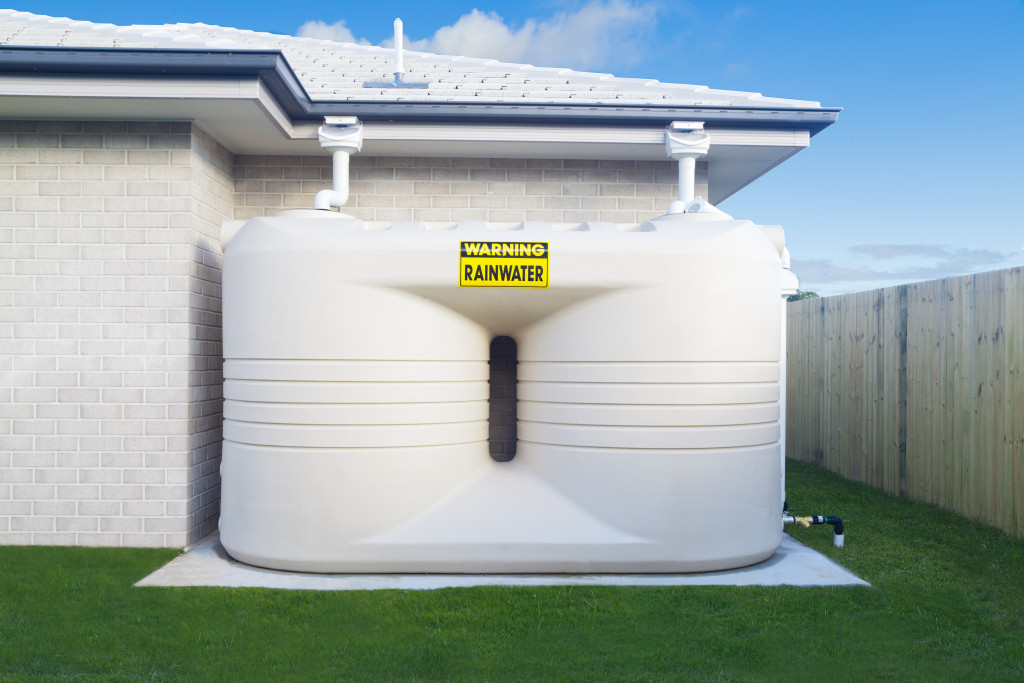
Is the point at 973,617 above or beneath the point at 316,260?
beneath

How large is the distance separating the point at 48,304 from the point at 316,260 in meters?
2.00

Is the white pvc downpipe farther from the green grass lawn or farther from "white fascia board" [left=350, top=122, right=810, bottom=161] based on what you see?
the green grass lawn

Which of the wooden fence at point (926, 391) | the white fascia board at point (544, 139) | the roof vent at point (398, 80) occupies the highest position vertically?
the roof vent at point (398, 80)

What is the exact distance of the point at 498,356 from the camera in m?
5.66

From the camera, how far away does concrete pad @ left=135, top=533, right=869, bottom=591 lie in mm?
4188

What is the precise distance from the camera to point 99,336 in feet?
16.2

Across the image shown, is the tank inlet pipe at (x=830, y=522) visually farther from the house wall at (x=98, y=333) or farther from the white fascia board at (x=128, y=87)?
the white fascia board at (x=128, y=87)

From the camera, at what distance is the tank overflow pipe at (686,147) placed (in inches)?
205

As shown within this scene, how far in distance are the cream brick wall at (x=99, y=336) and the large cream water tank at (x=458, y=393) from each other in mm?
739

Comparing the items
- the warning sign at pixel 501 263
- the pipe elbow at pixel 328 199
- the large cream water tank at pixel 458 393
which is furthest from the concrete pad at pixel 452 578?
the pipe elbow at pixel 328 199

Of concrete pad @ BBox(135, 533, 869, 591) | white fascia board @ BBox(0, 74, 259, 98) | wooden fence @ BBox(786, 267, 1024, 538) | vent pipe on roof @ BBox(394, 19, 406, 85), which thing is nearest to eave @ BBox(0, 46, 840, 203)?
white fascia board @ BBox(0, 74, 259, 98)

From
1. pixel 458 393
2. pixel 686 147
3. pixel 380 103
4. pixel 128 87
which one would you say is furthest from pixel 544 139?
pixel 128 87

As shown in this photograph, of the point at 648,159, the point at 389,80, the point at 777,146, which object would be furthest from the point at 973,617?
the point at 389,80

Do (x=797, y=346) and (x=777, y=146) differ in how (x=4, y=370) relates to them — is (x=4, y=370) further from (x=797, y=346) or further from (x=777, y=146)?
(x=797, y=346)
